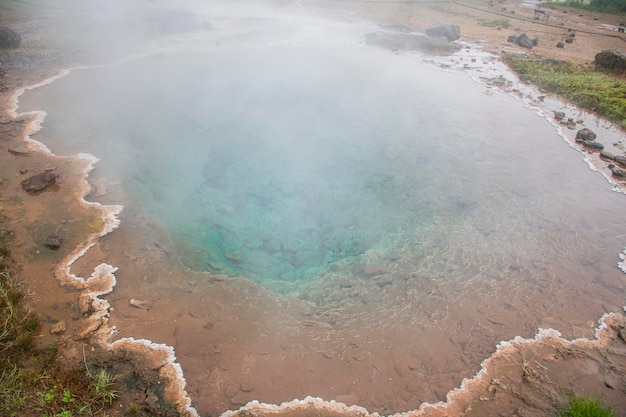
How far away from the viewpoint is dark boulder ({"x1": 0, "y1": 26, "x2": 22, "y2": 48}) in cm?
1069

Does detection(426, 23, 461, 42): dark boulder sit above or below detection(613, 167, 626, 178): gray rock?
above

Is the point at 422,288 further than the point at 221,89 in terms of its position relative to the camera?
No

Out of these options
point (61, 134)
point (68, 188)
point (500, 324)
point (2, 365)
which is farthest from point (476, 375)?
point (61, 134)

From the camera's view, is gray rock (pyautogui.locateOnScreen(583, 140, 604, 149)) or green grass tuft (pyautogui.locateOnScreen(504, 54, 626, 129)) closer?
gray rock (pyautogui.locateOnScreen(583, 140, 604, 149))

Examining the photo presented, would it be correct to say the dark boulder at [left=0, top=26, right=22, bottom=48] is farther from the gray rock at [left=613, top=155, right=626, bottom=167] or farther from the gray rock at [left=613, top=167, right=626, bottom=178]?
the gray rock at [left=613, top=155, right=626, bottom=167]

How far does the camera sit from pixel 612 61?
38.1 ft

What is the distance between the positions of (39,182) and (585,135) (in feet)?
33.9

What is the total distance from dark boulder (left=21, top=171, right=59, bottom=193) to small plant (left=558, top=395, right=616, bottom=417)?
7063 millimetres

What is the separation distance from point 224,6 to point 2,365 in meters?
21.8

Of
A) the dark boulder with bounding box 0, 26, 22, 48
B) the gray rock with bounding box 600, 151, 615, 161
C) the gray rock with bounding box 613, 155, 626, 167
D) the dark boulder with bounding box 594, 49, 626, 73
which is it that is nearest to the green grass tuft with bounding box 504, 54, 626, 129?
the dark boulder with bounding box 594, 49, 626, 73

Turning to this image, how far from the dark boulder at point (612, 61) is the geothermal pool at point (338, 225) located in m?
4.62

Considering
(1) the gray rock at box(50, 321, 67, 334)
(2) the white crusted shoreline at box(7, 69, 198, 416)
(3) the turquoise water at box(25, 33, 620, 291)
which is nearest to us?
(2) the white crusted shoreline at box(7, 69, 198, 416)

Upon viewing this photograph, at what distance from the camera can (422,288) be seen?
4.73 metres

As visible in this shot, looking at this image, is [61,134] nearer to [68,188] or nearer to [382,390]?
[68,188]
